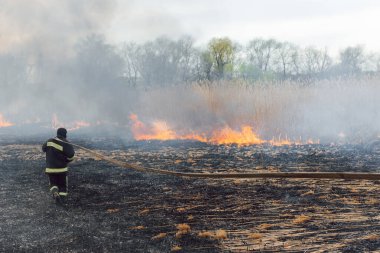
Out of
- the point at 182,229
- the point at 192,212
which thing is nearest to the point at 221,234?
the point at 182,229

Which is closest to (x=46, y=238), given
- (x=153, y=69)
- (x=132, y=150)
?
(x=132, y=150)

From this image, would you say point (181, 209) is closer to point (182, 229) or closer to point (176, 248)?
point (182, 229)

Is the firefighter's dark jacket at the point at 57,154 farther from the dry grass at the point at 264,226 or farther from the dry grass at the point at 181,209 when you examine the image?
the dry grass at the point at 264,226

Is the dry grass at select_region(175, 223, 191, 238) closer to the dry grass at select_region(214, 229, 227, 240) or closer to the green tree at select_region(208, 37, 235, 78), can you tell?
the dry grass at select_region(214, 229, 227, 240)

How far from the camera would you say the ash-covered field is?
521 cm

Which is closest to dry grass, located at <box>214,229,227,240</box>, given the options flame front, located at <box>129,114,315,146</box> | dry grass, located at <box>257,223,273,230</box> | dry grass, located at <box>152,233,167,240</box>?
dry grass, located at <box>257,223,273,230</box>

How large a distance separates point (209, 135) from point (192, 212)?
46.4 ft

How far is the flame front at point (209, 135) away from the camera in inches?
723

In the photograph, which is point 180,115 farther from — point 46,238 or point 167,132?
point 46,238

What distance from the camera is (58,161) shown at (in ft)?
24.6

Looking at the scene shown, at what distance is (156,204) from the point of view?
741 cm

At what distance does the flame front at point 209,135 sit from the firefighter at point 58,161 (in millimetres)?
11675

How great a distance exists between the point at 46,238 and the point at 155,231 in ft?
5.56

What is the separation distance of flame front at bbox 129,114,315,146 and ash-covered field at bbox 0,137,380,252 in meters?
6.25
